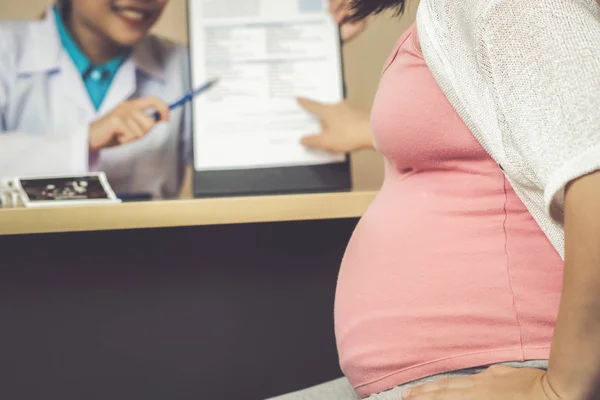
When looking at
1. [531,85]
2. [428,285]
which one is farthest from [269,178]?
[531,85]

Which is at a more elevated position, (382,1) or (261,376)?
(382,1)

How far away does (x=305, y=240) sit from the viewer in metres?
1.42

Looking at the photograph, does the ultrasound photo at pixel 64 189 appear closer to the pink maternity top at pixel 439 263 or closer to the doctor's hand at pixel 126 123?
the doctor's hand at pixel 126 123

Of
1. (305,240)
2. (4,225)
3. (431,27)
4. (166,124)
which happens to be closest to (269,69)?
(166,124)

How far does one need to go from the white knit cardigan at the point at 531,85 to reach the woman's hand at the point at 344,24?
837 millimetres

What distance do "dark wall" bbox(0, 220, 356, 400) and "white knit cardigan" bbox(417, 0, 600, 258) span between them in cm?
88

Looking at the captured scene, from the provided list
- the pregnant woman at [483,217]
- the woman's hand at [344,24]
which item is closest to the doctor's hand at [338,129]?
the woman's hand at [344,24]

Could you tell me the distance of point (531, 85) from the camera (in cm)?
49

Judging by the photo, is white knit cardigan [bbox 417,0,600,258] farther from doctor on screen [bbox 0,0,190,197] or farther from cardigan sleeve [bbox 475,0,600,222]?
doctor on screen [bbox 0,0,190,197]

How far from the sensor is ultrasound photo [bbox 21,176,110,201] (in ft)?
3.85

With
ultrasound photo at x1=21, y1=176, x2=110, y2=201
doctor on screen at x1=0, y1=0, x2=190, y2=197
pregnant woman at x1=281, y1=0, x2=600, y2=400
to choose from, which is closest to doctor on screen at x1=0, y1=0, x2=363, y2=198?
doctor on screen at x1=0, y1=0, x2=190, y2=197

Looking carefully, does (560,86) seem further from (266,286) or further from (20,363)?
(20,363)

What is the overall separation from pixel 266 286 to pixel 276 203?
0.37 meters

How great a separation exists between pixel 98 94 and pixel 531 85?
1.10 meters
